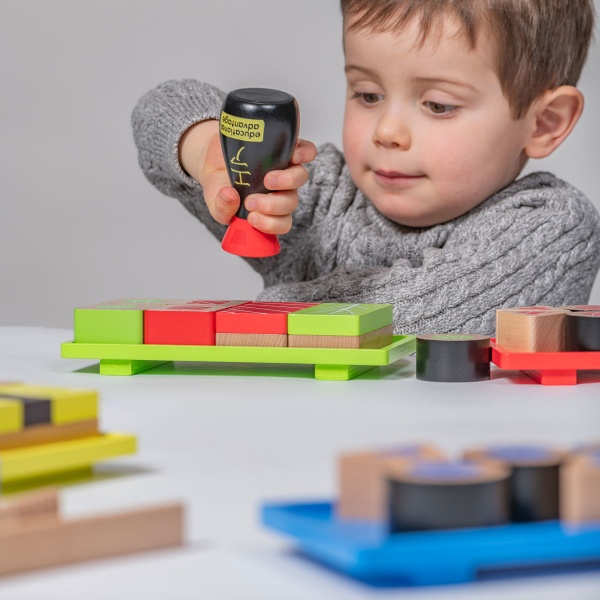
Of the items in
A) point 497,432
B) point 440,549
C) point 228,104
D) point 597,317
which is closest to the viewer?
point 440,549

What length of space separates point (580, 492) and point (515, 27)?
1227mm

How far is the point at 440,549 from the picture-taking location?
1.59 ft

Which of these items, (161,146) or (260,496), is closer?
(260,496)

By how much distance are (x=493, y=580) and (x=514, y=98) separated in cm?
124

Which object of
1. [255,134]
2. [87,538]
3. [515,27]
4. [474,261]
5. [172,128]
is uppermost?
[515,27]

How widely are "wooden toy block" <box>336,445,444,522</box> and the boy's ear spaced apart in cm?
129

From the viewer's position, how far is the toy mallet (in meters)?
1.16

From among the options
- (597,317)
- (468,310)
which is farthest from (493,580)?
(468,310)

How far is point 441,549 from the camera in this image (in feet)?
1.59

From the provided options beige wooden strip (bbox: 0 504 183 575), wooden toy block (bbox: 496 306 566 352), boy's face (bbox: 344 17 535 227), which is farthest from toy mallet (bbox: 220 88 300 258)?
beige wooden strip (bbox: 0 504 183 575)

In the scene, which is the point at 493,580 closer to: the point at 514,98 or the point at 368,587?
the point at 368,587

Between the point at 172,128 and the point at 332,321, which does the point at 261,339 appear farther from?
the point at 172,128

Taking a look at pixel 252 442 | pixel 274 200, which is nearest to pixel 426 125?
pixel 274 200

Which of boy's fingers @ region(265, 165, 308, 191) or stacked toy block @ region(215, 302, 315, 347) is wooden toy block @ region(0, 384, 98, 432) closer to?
stacked toy block @ region(215, 302, 315, 347)
